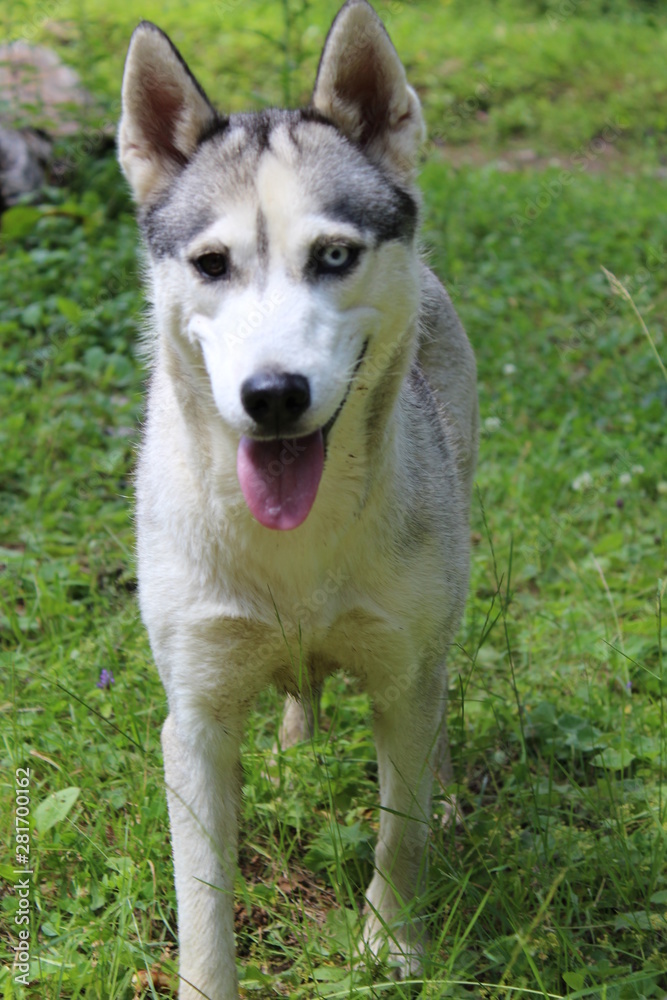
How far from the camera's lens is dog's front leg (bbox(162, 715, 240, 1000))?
262 centimetres

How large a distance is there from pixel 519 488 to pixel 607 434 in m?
0.93

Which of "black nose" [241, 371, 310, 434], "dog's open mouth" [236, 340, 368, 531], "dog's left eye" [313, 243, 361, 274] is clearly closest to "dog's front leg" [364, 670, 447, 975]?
"dog's open mouth" [236, 340, 368, 531]

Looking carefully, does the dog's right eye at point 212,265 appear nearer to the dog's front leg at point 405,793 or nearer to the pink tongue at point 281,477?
the pink tongue at point 281,477

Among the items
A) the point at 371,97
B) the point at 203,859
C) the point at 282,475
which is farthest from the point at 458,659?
the point at 371,97

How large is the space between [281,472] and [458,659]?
176cm

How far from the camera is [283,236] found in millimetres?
2377

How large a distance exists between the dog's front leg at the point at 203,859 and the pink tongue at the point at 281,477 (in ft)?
2.06

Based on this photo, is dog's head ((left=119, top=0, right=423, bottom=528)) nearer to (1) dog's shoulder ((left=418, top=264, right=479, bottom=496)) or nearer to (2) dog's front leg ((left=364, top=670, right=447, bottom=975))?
(2) dog's front leg ((left=364, top=670, right=447, bottom=975))

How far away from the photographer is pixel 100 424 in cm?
530

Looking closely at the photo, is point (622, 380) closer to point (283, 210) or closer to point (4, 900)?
point (283, 210)

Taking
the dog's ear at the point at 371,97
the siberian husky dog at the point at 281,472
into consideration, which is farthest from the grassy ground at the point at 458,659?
the dog's ear at the point at 371,97

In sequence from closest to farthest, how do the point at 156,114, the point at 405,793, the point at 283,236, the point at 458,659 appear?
the point at 283,236 < the point at 156,114 < the point at 405,793 < the point at 458,659

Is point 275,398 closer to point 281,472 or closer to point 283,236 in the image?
point 281,472

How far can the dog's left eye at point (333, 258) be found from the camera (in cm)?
241
